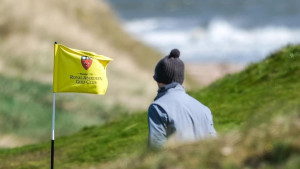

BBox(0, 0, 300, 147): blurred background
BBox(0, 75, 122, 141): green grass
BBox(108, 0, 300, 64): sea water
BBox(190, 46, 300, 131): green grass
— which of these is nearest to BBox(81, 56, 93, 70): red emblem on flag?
BBox(190, 46, 300, 131): green grass

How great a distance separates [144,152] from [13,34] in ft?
67.1

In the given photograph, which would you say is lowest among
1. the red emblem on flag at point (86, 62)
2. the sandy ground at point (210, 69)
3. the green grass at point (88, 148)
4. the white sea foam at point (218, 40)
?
the green grass at point (88, 148)

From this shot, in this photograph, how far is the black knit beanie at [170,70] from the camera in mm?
5918

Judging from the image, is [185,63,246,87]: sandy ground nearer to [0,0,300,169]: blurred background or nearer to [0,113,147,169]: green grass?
[0,0,300,169]: blurred background

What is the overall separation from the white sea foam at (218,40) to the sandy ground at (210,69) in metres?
3.08

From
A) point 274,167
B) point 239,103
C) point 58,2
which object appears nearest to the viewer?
point 274,167

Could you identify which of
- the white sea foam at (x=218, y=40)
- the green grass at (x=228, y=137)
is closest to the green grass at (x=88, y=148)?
the green grass at (x=228, y=137)

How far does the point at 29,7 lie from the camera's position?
2612 centimetres

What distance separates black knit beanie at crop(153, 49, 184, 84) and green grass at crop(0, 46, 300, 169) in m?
0.76

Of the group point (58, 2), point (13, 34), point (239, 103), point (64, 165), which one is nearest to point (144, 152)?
point (64, 165)

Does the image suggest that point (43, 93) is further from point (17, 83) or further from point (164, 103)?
point (164, 103)

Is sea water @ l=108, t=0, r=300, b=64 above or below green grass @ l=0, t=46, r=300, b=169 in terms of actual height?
above

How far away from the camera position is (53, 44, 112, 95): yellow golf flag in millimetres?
8391

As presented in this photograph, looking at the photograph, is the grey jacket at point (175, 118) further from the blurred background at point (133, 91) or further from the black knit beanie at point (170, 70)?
the blurred background at point (133, 91)
